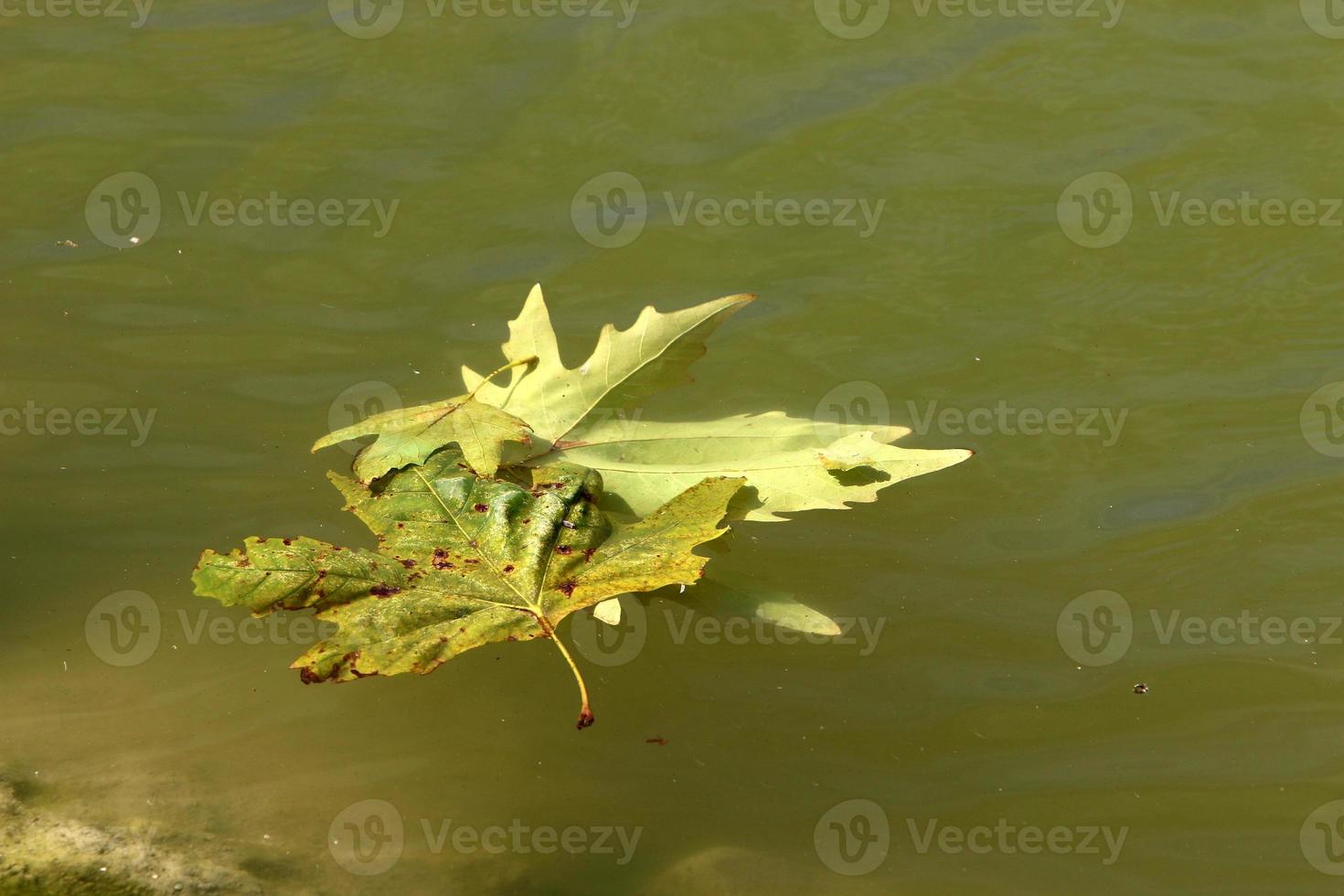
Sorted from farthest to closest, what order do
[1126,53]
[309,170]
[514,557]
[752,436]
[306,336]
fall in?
[1126,53], [309,170], [306,336], [752,436], [514,557]

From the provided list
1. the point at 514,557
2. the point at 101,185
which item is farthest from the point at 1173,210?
the point at 101,185

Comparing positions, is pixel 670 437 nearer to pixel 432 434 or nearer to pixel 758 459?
pixel 758 459

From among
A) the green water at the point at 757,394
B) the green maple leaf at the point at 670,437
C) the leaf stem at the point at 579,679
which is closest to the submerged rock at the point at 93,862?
the green water at the point at 757,394

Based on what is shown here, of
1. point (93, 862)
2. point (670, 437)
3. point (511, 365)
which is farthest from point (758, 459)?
point (93, 862)

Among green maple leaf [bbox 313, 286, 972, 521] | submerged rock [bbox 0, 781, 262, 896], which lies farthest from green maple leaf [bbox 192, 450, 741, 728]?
submerged rock [bbox 0, 781, 262, 896]

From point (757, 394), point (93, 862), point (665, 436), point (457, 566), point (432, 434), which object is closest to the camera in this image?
point (93, 862)

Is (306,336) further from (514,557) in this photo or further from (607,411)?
(514,557)

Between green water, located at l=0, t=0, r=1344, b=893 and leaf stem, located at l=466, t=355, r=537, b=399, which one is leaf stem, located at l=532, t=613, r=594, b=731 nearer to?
green water, located at l=0, t=0, r=1344, b=893
